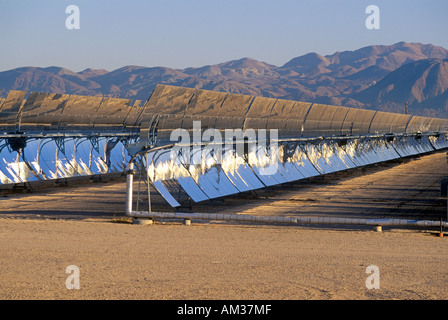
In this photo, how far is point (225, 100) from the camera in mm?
23047

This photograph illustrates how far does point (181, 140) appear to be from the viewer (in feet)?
68.7

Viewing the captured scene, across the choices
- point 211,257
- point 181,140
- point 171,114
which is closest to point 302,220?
point 211,257

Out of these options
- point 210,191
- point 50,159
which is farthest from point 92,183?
point 210,191

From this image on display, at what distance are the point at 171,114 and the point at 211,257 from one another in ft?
30.2

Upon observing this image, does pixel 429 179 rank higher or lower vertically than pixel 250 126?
lower

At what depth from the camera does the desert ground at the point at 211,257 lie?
8.73 metres

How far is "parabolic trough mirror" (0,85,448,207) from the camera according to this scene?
19.3 m

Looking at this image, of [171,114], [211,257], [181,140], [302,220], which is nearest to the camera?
[211,257]

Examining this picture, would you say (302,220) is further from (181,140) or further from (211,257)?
(181,140)

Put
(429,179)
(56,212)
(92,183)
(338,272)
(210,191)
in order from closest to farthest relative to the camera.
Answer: (338,272) < (56,212) < (210,191) < (92,183) < (429,179)

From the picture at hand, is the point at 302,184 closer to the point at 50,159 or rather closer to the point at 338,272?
the point at 50,159
